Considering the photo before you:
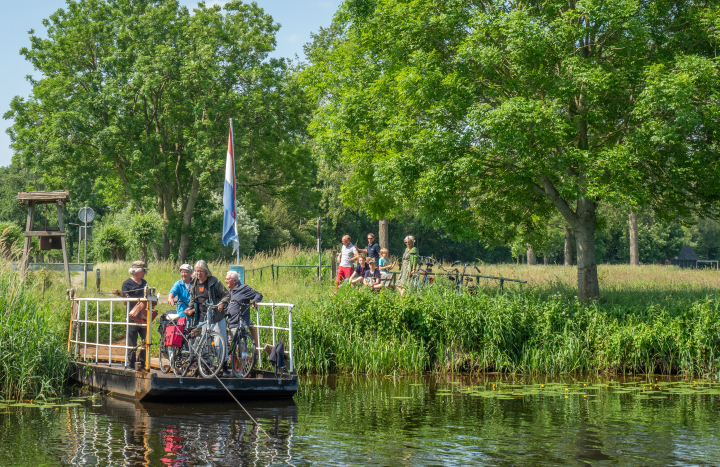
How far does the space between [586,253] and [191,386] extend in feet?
35.6

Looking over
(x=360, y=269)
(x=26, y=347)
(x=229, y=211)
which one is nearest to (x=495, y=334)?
(x=360, y=269)

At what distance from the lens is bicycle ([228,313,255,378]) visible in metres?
10.8

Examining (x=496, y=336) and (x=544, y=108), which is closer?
(x=496, y=336)

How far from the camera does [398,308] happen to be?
14.9 meters

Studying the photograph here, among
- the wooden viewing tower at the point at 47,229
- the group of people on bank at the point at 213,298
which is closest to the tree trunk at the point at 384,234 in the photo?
the wooden viewing tower at the point at 47,229

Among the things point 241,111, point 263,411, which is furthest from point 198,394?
point 241,111

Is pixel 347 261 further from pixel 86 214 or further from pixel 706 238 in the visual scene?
pixel 706 238

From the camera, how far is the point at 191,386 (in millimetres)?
10539

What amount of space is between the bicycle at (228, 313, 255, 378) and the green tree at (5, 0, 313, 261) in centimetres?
2223

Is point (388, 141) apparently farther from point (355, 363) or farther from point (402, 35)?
point (355, 363)

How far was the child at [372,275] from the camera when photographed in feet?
55.1

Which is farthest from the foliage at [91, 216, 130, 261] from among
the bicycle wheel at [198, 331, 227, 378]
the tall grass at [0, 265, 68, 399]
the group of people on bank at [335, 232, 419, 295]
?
the bicycle wheel at [198, 331, 227, 378]

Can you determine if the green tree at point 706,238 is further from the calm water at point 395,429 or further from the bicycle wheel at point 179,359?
the bicycle wheel at point 179,359

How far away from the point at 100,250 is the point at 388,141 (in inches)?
952
